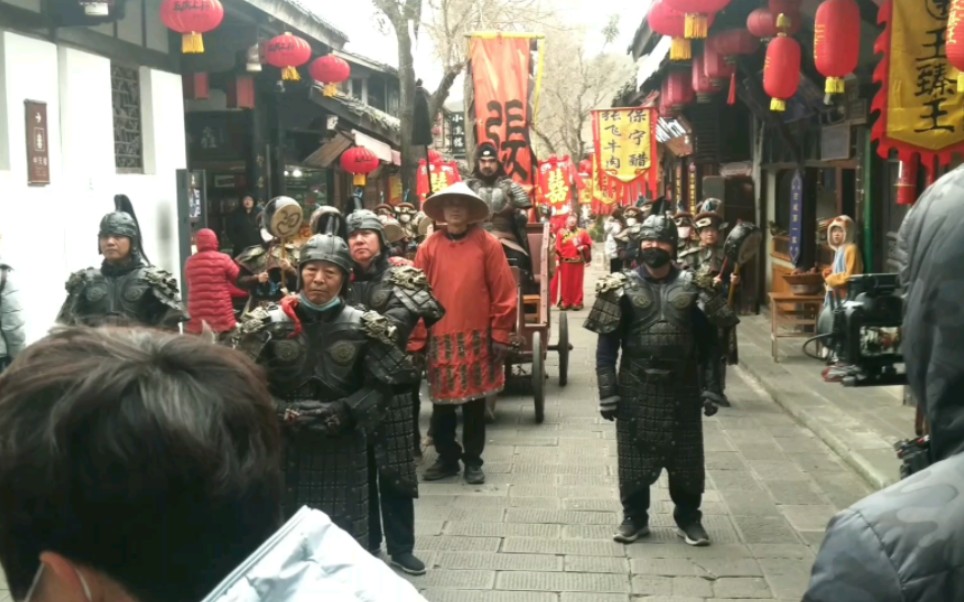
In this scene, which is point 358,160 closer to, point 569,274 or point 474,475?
point 569,274

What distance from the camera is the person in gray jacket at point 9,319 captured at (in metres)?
7.21

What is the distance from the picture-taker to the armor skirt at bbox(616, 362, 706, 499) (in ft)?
20.6

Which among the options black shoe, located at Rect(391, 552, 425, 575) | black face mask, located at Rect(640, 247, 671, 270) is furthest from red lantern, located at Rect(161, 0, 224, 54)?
black shoe, located at Rect(391, 552, 425, 575)

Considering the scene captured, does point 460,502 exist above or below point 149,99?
below

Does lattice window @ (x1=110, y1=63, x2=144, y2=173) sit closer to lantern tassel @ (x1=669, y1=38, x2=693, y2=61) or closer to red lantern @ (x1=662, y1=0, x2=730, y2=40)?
lantern tassel @ (x1=669, y1=38, x2=693, y2=61)

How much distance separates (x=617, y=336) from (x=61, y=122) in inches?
249

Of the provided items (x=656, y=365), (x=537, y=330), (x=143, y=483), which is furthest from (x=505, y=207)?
(x=143, y=483)

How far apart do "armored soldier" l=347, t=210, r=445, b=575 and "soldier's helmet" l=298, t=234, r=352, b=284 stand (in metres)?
0.36

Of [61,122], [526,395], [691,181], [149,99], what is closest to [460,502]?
[526,395]

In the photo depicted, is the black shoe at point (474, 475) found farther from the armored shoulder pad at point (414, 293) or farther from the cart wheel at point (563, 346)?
the cart wheel at point (563, 346)

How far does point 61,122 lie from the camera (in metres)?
10.3

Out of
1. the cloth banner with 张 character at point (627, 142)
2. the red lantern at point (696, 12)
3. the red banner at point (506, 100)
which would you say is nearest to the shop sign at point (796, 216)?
the red banner at point (506, 100)

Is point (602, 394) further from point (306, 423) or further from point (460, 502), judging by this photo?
point (306, 423)

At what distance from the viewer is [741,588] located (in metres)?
5.75
